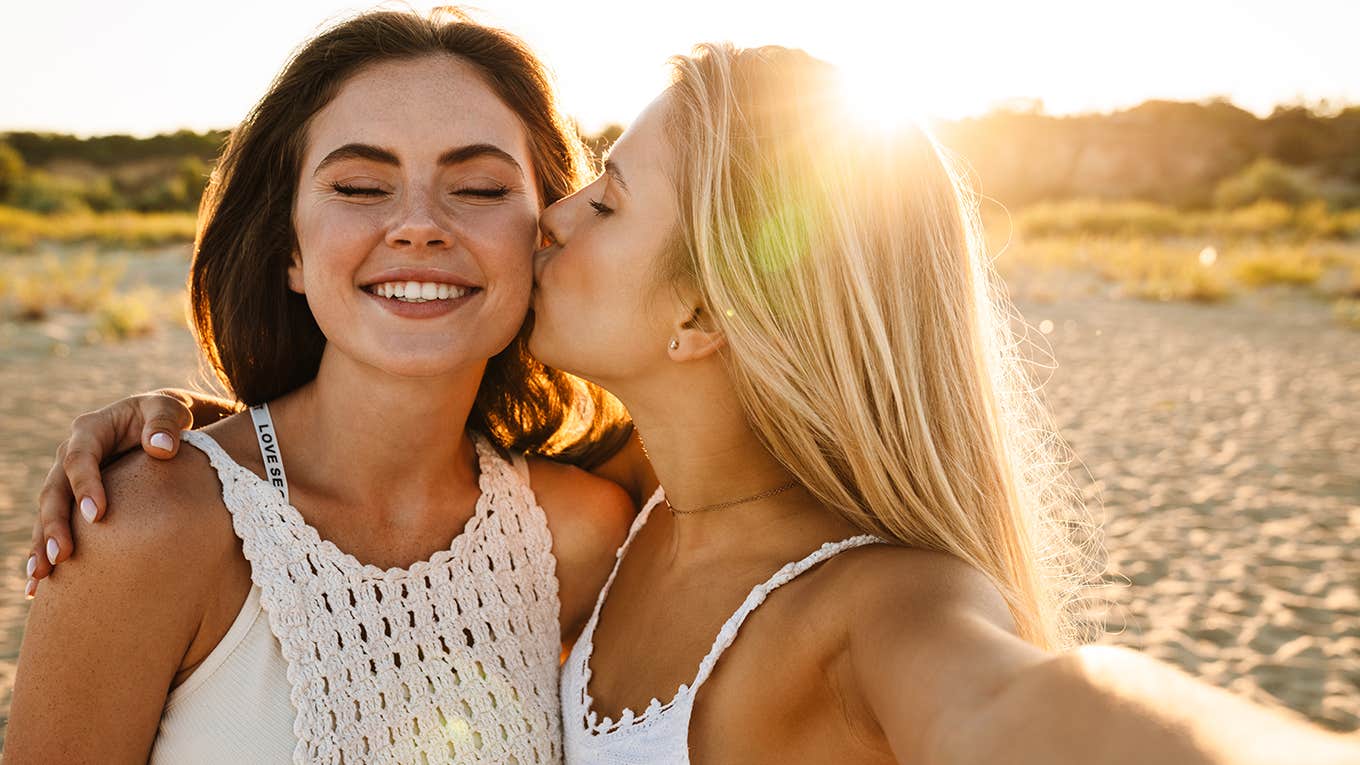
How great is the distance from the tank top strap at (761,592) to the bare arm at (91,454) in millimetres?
1128

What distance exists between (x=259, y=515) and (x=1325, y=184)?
41517 mm

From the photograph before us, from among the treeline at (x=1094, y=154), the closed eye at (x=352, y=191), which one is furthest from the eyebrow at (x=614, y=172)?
the treeline at (x=1094, y=154)

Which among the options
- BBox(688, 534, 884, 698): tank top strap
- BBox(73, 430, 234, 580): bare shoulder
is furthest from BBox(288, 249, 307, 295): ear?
BBox(688, 534, 884, 698): tank top strap

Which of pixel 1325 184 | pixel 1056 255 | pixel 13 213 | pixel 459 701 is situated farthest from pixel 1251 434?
pixel 1325 184

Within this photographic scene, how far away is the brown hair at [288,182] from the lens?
8.64 feet

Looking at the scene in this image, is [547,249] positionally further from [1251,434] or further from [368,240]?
[1251,434]

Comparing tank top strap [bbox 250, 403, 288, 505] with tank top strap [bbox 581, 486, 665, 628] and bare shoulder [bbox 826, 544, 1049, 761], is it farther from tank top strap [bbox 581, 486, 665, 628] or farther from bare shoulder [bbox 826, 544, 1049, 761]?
bare shoulder [bbox 826, 544, 1049, 761]

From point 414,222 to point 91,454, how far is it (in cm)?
78

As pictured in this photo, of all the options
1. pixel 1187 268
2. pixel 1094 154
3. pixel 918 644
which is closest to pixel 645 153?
pixel 918 644

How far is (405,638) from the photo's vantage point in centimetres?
238

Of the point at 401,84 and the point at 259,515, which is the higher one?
the point at 401,84

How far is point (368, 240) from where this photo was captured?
7.88ft

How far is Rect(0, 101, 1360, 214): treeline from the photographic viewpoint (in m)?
37.9

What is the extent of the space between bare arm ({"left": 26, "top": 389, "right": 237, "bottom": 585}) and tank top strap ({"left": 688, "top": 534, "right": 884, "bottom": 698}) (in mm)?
1128
